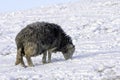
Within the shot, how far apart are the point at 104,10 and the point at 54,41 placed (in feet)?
58.6

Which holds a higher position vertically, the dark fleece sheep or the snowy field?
the dark fleece sheep

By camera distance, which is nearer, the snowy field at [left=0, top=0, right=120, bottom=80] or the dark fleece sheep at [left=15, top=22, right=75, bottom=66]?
the snowy field at [left=0, top=0, right=120, bottom=80]

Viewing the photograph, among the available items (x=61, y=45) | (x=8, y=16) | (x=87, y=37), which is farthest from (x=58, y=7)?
(x=61, y=45)

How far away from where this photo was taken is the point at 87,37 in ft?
81.3

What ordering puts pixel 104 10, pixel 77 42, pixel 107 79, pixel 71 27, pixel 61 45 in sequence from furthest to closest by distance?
pixel 104 10 → pixel 71 27 → pixel 77 42 → pixel 61 45 → pixel 107 79

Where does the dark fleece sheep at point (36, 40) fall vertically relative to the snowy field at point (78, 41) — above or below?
above

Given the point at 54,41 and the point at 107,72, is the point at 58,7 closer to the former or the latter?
the point at 54,41

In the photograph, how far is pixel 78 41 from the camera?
2361 centimetres

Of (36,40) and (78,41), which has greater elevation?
(36,40)

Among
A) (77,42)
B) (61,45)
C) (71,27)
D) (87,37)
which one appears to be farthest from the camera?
(71,27)

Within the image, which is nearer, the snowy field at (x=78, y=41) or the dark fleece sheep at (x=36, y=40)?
the snowy field at (x=78, y=41)

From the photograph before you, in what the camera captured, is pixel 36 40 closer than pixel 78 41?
Yes

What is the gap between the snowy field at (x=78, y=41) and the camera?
13.9m

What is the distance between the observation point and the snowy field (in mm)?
13852
